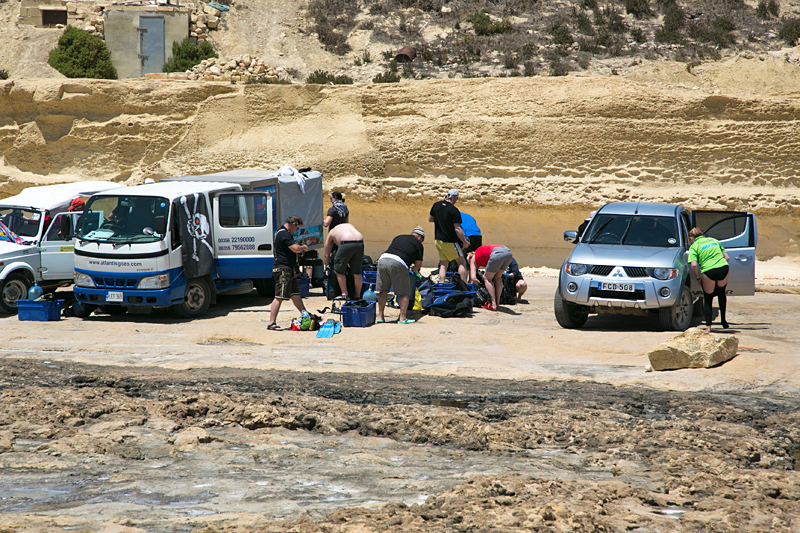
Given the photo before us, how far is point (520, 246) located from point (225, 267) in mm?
9812

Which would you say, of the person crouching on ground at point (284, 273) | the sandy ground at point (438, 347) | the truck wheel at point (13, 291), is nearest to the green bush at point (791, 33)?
the sandy ground at point (438, 347)

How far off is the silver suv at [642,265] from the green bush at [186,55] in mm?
22735

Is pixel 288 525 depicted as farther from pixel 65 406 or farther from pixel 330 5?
pixel 330 5

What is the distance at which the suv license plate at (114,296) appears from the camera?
11109 millimetres

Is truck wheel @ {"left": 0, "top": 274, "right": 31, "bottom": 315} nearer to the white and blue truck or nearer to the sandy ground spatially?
the sandy ground

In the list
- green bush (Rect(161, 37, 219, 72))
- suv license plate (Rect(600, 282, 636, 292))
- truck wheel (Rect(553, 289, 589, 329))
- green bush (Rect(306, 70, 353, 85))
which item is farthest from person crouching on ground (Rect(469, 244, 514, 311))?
green bush (Rect(161, 37, 219, 72))

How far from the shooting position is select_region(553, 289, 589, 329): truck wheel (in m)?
10.5

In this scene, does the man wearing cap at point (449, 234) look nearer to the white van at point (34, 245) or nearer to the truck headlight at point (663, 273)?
the truck headlight at point (663, 273)

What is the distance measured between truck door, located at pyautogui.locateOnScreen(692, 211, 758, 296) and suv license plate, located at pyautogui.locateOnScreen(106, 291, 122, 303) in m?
9.49

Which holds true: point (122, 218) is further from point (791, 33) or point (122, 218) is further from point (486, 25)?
point (791, 33)

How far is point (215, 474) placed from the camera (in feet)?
16.0

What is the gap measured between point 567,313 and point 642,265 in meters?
1.34

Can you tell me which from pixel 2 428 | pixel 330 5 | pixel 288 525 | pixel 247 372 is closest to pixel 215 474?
pixel 288 525

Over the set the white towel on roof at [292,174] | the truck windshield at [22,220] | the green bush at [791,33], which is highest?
the green bush at [791,33]
